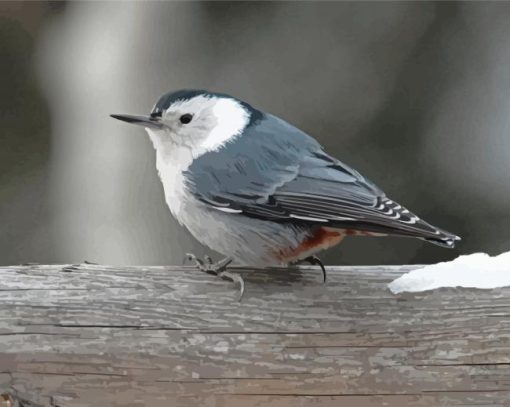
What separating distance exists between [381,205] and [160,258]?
1769 millimetres

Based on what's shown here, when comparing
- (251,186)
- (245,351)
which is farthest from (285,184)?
(245,351)

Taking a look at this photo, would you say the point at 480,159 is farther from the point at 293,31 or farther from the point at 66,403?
the point at 66,403

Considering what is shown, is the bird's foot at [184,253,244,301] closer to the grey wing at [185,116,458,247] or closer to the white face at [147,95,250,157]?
the grey wing at [185,116,458,247]

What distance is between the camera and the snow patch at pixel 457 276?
1422 mm

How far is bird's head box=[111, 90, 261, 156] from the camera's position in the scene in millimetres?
1551

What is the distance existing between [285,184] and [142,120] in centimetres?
27

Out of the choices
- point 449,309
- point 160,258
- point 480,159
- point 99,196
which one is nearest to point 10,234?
point 99,196

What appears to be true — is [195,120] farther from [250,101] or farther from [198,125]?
[250,101]

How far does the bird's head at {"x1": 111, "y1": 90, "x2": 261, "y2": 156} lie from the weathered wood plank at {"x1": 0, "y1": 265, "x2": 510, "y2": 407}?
30cm

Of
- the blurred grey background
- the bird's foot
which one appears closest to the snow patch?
the bird's foot

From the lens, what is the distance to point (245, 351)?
135 centimetres

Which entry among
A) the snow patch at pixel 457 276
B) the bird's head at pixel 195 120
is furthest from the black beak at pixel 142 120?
the snow patch at pixel 457 276

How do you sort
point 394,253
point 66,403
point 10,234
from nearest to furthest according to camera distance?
point 66,403, point 394,253, point 10,234

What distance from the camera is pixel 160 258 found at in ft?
10.2
